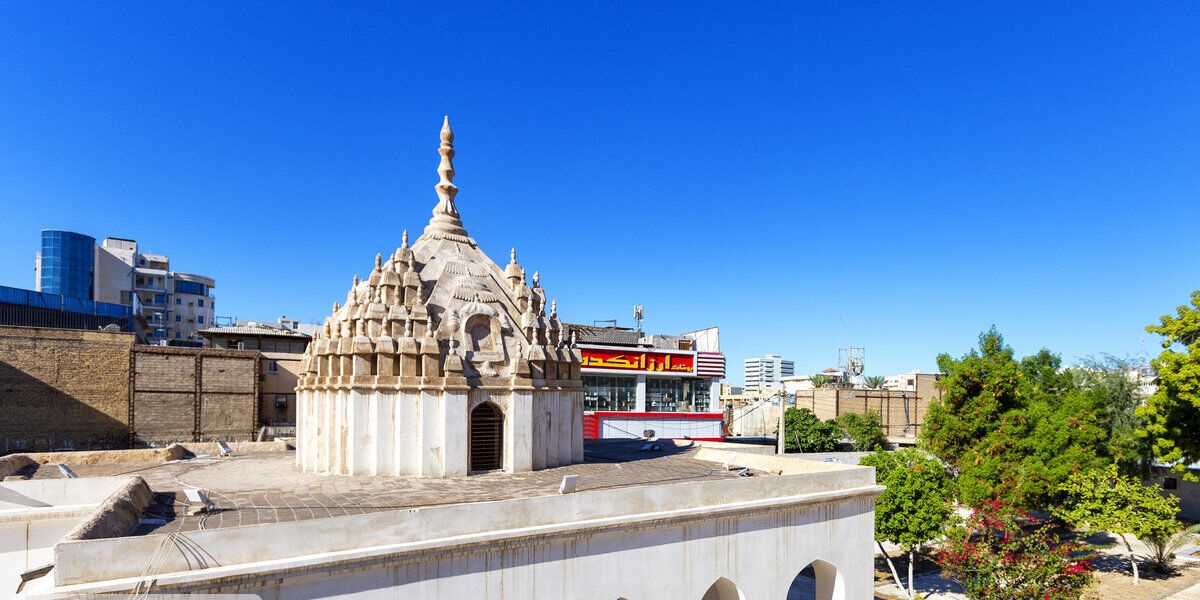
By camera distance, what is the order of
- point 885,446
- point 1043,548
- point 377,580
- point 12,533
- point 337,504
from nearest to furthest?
point 377,580, point 12,533, point 337,504, point 1043,548, point 885,446

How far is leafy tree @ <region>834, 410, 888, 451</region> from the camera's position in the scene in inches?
1902

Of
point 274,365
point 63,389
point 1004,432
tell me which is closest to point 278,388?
point 274,365

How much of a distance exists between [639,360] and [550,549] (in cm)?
3463

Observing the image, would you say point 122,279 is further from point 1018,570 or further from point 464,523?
point 1018,570

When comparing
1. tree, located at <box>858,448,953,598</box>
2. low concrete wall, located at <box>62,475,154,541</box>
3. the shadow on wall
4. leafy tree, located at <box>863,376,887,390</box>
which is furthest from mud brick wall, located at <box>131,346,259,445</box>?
leafy tree, located at <box>863,376,887,390</box>

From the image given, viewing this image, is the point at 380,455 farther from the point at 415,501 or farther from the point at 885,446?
the point at 885,446

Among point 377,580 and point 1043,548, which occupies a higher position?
point 377,580

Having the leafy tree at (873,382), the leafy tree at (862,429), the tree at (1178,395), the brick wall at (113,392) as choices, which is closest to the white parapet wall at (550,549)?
the tree at (1178,395)

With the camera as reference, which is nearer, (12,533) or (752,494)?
(12,533)

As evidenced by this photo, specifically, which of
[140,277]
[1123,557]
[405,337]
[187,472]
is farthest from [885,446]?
[140,277]

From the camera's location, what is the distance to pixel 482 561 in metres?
12.2

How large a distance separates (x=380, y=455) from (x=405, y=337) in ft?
11.8

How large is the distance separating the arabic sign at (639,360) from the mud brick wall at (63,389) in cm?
2779

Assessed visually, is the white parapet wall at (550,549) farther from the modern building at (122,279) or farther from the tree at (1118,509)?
the modern building at (122,279)
